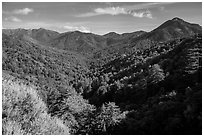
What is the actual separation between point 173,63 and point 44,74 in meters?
115

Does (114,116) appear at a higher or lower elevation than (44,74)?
higher

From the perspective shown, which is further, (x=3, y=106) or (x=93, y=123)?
(x=93, y=123)

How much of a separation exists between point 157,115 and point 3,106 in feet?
68.3

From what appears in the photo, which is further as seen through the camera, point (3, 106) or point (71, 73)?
point (71, 73)

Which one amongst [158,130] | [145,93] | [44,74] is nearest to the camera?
[158,130]

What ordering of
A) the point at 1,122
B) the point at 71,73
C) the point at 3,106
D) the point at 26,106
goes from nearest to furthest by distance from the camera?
the point at 1,122 < the point at 3,106 < the point at 26,106 < the point at 71,73

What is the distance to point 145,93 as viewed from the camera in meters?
53.6

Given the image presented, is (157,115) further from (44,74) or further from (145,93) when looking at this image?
(44,74)

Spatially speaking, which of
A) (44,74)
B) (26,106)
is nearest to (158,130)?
(26,106)

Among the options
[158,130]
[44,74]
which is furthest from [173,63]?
[44,74]

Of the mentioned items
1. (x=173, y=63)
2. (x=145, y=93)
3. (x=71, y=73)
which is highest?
(x=173, y=63)

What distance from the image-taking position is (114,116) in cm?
3056

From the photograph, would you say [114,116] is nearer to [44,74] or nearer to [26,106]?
[26,106]

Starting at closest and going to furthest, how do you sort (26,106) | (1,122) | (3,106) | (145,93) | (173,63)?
(1,122) → (3,106) → (26,106) → (145,93) → (173,63)
